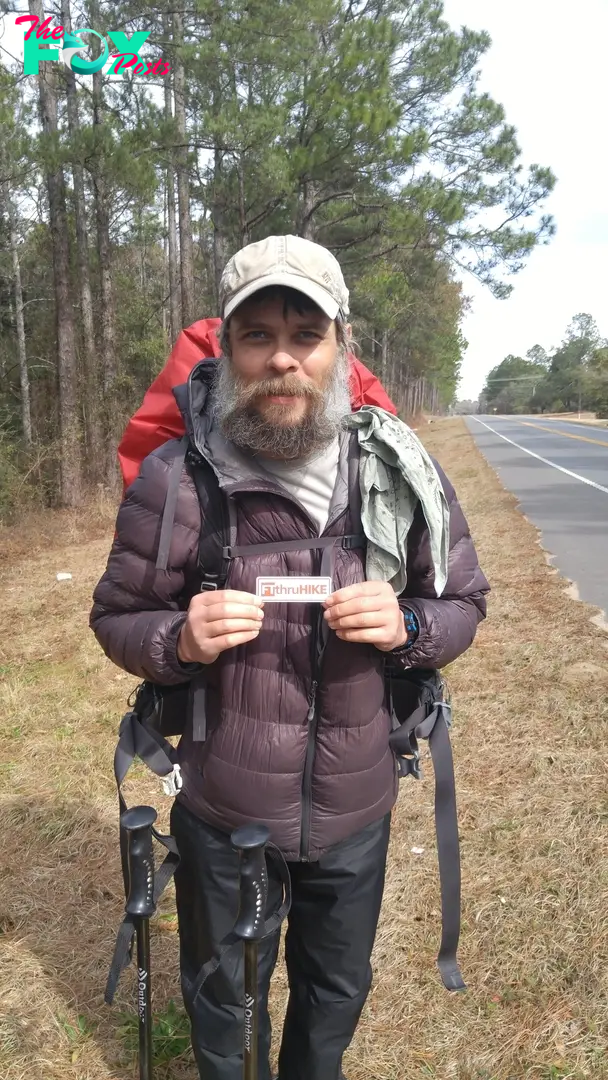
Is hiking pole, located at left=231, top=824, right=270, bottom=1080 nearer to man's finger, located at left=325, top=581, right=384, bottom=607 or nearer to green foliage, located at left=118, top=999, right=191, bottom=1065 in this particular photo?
man's finger, located at left=325, top=581, right=384, bottom=607

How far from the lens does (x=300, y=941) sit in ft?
5.05

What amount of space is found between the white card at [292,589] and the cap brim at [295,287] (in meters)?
0.53

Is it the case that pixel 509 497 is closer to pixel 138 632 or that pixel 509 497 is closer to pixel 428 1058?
pixel 428 1058

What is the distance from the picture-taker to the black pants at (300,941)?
1432 millimetres

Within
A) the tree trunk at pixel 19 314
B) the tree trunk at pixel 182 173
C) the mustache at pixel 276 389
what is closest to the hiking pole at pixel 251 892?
the mustache at pixel 276 389

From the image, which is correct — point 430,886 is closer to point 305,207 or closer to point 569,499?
point 569,499

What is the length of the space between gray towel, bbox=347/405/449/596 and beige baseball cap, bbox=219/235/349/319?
281 millimetres

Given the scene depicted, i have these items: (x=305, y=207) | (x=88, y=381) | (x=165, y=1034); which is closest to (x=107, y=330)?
(x=88, y=381)

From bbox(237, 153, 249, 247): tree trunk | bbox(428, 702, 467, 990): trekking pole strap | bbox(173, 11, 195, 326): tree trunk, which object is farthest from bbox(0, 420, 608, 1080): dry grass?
bbox(237, 153, 249, 247): tree trunk

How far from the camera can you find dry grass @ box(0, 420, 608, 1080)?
7.00 feet

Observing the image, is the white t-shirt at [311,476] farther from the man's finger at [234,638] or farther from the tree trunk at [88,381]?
the tree trunk at [88,381]

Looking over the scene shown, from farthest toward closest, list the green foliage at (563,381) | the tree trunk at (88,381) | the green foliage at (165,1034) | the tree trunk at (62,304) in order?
the green foliage at (563,381) → the tree trunk at (88,381) → the tree trunk at (62,304) → the green foliage at (165,1034)

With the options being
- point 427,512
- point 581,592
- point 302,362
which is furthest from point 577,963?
Result: point 581,592

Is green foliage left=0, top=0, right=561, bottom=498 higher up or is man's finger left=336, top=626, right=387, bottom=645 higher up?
green foliage left=0, top=0, right=561, bottom=498
